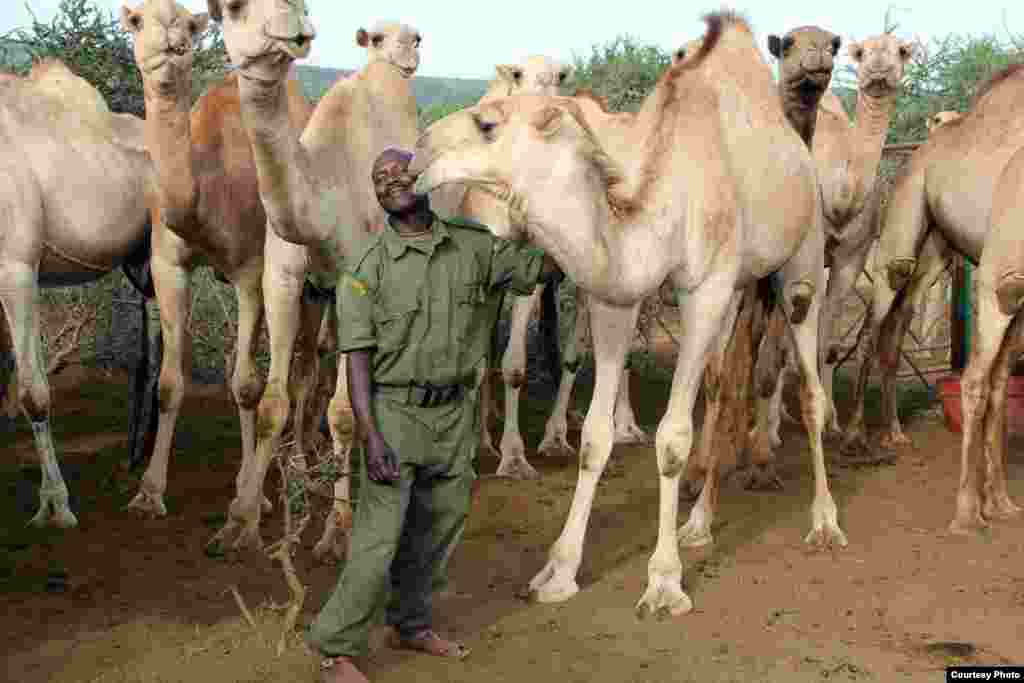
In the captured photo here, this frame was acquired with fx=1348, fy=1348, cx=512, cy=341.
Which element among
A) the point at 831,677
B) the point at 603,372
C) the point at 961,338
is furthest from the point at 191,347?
the point at 831,677

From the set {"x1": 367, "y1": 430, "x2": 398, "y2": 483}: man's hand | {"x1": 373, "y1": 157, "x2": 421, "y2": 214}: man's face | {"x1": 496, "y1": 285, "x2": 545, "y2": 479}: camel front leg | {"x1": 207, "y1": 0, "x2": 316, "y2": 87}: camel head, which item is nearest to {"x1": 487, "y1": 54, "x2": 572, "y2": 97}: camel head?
{"x1": 496, "y1": 285, "x2": 545, "y2": 479}: camel front leg

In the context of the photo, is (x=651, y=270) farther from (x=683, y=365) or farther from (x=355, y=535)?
(x=355, y=535)

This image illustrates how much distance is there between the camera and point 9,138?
26.2ft

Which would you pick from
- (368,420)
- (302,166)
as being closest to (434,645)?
(368,420)

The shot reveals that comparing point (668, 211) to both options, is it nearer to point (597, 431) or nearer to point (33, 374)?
point (597, 431)

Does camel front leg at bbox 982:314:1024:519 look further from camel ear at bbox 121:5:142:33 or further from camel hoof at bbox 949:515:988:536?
camel ear at bbox 121:5:142:33

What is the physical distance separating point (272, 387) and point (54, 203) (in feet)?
7.37

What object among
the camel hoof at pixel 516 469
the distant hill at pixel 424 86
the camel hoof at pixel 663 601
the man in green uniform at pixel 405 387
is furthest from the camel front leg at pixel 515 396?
the distant hill at pixel 424 86

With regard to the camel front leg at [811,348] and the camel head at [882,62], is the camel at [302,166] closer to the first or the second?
the camel front leg at [811,348]

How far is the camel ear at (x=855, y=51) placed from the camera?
9.38 metres

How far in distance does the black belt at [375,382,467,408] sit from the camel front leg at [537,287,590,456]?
462cm

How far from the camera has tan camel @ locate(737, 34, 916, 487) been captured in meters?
9.28

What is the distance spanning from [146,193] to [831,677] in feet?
17.9

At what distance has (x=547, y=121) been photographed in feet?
17.9
